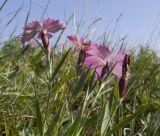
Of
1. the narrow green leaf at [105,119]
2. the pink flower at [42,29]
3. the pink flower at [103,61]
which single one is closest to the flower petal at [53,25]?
the pink flower at [42,29]

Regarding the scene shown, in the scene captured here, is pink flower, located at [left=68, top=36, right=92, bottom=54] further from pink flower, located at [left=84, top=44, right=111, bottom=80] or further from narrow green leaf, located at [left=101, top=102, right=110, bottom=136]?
narrow green leaf, located at [left=101, top=102, right=110, bottom=136]

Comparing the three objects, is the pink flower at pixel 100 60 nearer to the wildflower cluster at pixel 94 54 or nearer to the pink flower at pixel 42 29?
the wildflower cluster at pixel 94 54

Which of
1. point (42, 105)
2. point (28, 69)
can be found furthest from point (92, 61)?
point (28, 69)

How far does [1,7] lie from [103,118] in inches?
19.3

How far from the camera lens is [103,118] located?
756 millimetres

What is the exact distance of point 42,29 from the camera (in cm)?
98

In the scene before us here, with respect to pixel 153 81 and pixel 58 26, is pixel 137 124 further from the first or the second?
pixel 58 26

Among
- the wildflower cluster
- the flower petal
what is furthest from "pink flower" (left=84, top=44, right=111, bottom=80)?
the flower petal

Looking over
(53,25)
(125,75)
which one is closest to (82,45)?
(53,25)

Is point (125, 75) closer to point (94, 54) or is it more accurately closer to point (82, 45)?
point (94, 54)

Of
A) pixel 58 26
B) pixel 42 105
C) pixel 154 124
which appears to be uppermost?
pixel 58 26

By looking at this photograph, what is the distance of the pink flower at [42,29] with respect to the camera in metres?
0.98

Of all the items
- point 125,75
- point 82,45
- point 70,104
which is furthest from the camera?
point 82,45

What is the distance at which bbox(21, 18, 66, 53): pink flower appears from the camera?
98 cm
